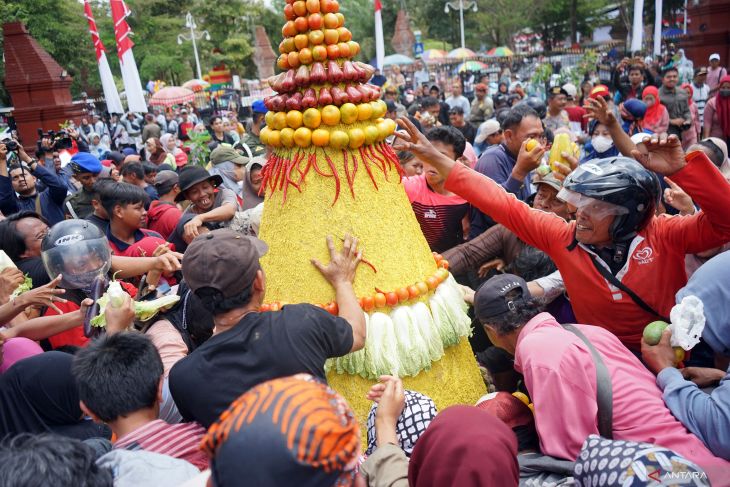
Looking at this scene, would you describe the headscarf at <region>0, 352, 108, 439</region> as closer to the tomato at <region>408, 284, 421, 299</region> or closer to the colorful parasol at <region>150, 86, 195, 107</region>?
the tomato at <region>408, 284, 421, 299</region>

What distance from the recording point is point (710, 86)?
11.4m

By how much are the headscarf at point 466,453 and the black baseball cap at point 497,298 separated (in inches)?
33.2

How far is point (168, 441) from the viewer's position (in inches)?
80.4

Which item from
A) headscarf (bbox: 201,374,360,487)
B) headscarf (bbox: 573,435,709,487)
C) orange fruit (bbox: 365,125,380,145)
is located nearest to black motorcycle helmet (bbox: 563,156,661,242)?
orange fruit (bbox: 365,125,380,145)

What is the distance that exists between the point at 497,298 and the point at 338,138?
961mm

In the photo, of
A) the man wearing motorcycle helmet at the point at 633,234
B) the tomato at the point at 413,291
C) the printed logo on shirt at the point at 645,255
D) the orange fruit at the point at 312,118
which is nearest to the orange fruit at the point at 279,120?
the orange fruit at the point at 312,118

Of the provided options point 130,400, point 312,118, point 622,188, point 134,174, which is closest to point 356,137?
point 312,118

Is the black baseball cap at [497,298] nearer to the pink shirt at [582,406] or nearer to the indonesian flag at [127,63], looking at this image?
the pink shirt at [582,406]

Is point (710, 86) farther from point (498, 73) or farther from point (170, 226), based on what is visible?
point (498, 73)

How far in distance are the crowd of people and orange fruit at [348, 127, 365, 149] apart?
42 cm

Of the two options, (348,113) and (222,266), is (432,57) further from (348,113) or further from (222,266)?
(222,266)

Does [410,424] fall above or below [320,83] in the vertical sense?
below

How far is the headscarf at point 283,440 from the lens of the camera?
1381mm

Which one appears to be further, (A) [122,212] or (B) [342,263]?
(A) [122,212]
